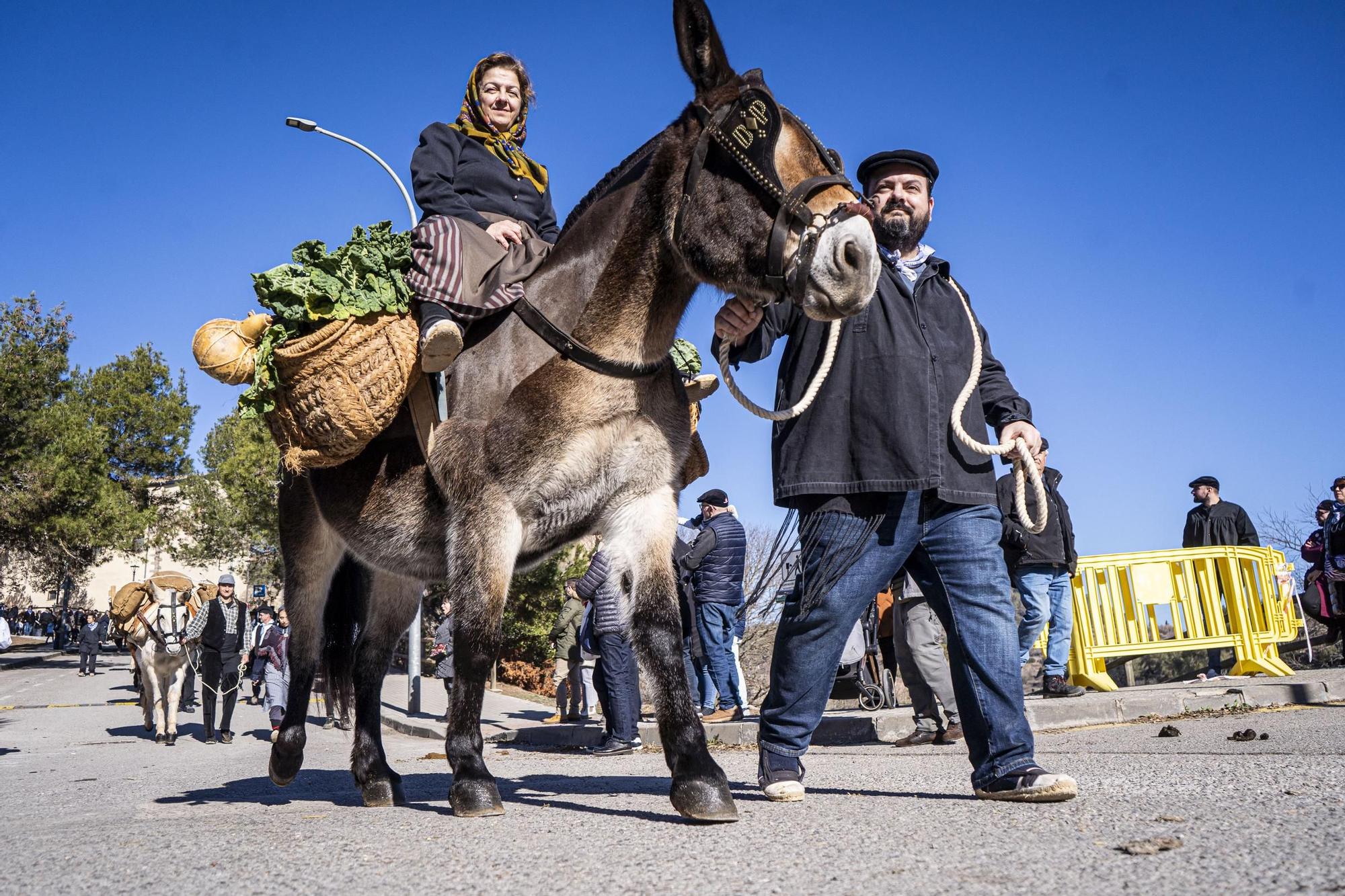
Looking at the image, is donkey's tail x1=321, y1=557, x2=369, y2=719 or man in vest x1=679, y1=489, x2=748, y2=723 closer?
donkey's tail x1=321, y1=557, x2=369, y2=719

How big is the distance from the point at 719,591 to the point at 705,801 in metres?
7.65

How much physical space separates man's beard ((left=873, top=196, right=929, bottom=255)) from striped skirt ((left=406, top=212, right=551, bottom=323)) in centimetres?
144

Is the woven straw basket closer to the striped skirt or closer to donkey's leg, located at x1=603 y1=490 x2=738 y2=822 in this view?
the striped skirt

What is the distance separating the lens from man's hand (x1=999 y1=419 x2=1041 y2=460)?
4172 mm

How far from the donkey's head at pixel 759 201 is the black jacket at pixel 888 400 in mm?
456

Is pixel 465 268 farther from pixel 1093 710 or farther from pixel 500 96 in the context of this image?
pixel 1093 710

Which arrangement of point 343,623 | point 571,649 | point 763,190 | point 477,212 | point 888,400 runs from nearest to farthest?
point 763,190
point 888,400
point 477,212
point 343,623
point 571,649

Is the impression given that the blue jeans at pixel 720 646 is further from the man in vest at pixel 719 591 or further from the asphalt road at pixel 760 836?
the asphalt road at pixel 760 836

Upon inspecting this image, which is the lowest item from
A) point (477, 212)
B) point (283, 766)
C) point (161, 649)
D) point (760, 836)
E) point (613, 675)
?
point (760, 836)

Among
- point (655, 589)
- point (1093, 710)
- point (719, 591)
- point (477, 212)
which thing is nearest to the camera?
point (655, 589)

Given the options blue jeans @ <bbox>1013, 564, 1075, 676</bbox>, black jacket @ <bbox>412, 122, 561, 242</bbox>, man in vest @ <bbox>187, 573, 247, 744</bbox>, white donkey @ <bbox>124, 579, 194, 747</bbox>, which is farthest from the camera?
white donkey @ <bbox>124, 579, 194, 747</bbox>

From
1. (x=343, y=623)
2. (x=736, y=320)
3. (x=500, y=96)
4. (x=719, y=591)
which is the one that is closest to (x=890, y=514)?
(x=736, y=320)

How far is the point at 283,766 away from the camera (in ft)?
17.9

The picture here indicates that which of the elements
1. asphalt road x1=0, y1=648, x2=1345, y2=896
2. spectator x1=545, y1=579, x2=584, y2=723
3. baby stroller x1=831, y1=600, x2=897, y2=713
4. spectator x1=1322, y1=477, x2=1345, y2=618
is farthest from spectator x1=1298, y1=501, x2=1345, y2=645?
spectator x1=545, y1=579, x2=584, y2=723
